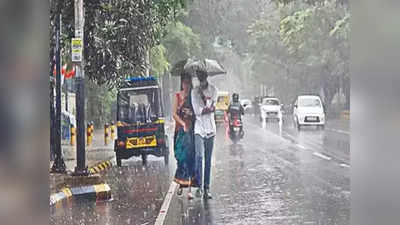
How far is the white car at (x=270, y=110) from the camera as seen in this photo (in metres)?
29.0

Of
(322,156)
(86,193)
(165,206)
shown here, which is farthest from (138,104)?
(322,156)

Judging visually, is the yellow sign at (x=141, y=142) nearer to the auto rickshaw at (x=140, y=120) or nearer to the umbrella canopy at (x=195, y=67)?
the auto rickshaw at (x=140, y=120)

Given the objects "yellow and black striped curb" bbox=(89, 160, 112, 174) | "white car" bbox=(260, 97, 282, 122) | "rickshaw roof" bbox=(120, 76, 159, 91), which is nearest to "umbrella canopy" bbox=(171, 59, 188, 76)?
"rickshaw roof" bbox=(120, 76, 159, 91)

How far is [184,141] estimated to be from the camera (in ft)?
34.3

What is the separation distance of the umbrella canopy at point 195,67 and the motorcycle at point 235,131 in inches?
344

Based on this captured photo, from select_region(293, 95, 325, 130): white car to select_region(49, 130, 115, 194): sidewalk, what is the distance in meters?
9.95

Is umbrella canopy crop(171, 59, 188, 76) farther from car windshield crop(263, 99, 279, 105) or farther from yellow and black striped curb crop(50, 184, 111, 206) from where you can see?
car windshield crop(263, 99, 279, 105)

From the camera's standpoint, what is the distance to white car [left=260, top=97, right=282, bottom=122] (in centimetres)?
2903

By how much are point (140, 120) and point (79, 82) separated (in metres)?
3.29

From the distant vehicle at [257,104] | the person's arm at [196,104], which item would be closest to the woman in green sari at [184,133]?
the person's arm at [196,104]

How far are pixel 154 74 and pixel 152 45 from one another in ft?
9.01

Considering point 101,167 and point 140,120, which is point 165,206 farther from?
point 101,167
